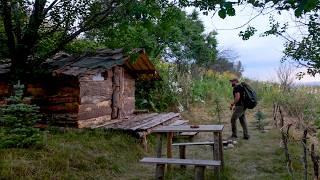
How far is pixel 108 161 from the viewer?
8.34 metres

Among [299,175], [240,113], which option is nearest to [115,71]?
[240,113]

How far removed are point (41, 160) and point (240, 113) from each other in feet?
21.4

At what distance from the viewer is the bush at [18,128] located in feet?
25.2

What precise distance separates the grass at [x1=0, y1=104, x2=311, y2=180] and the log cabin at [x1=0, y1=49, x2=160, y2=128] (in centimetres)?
73

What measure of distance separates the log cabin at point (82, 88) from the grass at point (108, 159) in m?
0.73

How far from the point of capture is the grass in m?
6.96

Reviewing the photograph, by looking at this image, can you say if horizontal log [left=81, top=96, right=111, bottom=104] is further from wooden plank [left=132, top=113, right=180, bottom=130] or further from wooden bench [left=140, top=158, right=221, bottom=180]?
wooden bench [left=140, top=158, right=221, bottom=180]

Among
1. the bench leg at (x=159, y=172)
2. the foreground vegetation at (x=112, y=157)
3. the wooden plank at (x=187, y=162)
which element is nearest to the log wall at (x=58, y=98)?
the foreground vegetation at (x=112, y=157)

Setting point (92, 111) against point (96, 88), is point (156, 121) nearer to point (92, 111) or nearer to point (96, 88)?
point (92, 111)

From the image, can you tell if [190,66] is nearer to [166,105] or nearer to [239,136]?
[166,105]

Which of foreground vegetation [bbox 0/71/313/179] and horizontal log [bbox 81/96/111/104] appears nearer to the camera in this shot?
foreground vegetation [bbox 0/71/313/179]

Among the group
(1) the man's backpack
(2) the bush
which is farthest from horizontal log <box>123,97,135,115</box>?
(2) the bush

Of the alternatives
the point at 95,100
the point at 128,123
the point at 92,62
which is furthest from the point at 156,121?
the point at 92,62

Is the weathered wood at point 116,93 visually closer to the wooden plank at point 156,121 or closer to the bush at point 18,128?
the wooden plank at point 156,121
